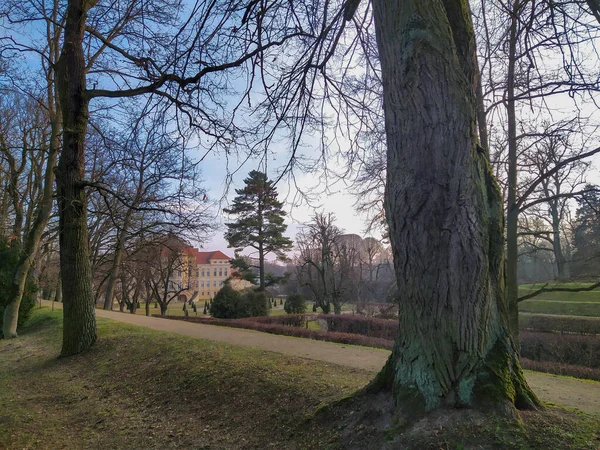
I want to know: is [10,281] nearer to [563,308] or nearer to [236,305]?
[236,305]

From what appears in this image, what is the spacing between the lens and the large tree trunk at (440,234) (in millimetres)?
2984

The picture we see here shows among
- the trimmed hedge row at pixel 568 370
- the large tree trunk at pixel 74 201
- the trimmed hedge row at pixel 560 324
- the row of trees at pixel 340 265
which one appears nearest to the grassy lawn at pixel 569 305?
the trimmed hedge row at pixel 560 324

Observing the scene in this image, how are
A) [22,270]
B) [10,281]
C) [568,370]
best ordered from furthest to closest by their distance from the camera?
1. [10,281]
2. [22,270]
3. [568,370]

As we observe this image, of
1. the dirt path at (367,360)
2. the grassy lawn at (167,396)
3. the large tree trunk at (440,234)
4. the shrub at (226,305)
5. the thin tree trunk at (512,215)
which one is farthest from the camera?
the shrub at (226,305)

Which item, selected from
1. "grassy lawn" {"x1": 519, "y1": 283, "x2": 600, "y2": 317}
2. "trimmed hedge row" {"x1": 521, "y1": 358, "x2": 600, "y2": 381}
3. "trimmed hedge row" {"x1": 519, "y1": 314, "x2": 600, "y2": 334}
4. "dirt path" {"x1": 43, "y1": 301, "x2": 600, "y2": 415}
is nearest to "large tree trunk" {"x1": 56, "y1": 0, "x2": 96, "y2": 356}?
"dirt path" {"x1": 43, "y1": 301, "x2": 600, "y2": 415}

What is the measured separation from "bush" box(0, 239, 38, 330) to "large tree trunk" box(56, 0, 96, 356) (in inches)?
289

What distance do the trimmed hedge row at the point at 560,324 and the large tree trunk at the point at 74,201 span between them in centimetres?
1753

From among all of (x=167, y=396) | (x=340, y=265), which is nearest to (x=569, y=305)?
(x=340, y=265)

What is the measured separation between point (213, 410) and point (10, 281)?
14.1 meters

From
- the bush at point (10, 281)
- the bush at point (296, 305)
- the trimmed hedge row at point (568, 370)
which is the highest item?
the bush at point (10, 281)

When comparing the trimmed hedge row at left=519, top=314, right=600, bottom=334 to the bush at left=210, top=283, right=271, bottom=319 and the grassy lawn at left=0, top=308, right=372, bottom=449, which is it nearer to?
the bush at left=210, top=283, right=271, bottom=319

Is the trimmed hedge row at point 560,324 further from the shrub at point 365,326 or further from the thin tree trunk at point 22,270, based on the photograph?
the thin tree trunk at point 22,270

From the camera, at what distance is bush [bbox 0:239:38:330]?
15.1m

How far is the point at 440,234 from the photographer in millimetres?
3012
